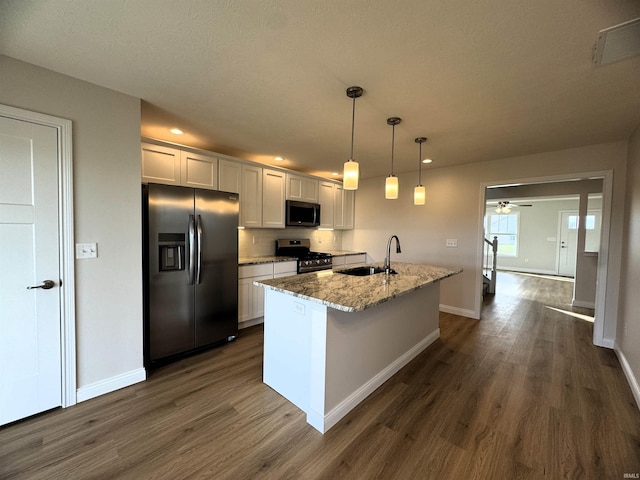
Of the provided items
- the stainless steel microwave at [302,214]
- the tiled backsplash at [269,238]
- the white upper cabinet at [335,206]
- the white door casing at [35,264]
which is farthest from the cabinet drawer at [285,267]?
the white door casing at [35,264]

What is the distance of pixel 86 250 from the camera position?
6.68 feet

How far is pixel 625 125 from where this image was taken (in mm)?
2605

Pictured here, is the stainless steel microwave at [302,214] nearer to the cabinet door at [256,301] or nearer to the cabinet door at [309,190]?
the cabinet door at [309,190]

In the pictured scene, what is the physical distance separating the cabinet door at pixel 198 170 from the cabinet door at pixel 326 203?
6.66ft

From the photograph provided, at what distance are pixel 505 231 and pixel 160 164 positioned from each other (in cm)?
1082

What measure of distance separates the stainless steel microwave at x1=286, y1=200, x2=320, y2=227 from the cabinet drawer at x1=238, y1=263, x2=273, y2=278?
943mm

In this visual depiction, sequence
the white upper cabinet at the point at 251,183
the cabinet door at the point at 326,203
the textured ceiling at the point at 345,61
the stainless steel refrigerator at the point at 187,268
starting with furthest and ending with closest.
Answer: the cabinet door at the point at 326,203
the white upper cabinet at the point at 251,183
the stainless steel refrigerator at the point at 187,268
the textured ceiling at the point at 345,61

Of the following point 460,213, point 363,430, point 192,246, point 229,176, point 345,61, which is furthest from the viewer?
point 460,213

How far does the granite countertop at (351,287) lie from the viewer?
5.41ft

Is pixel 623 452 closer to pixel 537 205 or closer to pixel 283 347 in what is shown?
pixel 283 347

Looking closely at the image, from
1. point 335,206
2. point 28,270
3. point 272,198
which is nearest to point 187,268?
point 28,270

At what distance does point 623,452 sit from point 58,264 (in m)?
3.94

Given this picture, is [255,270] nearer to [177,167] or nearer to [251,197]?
[251,197]

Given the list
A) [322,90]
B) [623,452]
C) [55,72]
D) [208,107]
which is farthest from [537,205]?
[55,72]
